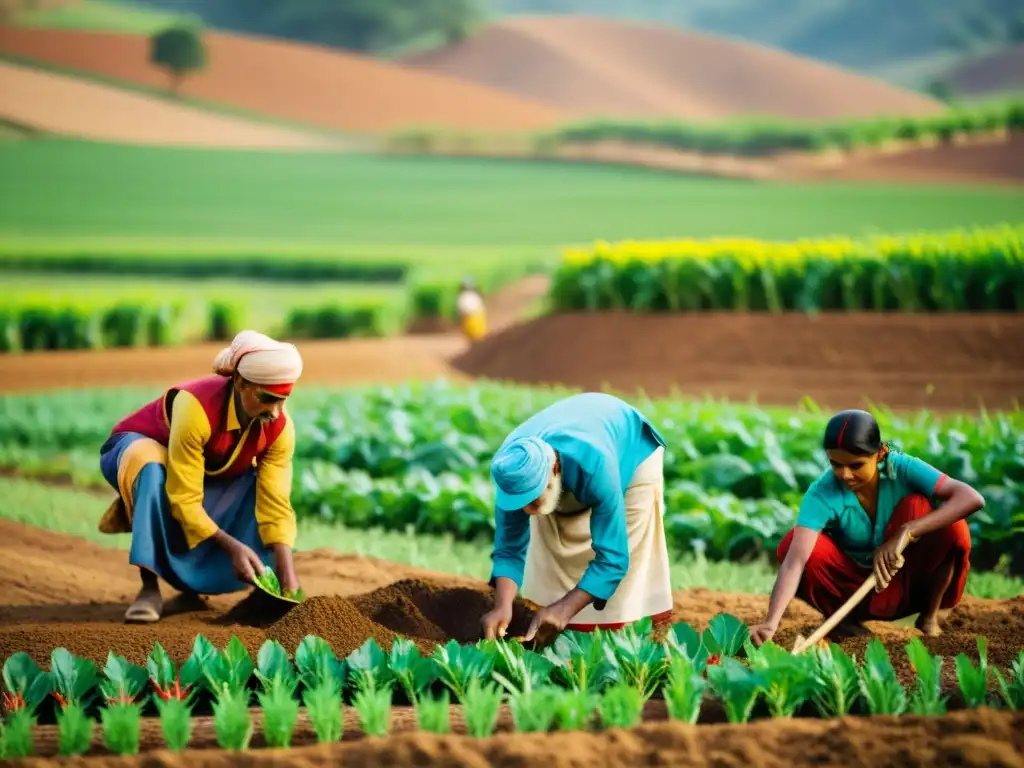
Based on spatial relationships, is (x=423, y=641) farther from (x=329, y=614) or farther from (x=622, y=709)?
(x=622, y=709)

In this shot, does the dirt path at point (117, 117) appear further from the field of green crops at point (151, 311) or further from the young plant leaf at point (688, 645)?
the young plant leaf at point (688, 645)

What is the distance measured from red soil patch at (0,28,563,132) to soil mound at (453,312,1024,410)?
322 inches

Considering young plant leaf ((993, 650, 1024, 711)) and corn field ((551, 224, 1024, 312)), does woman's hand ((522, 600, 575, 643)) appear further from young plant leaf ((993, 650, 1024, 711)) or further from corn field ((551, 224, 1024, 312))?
corn field ((551, 224, 1024, 312))

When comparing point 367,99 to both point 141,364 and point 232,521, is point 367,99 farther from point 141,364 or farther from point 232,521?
point 232,521

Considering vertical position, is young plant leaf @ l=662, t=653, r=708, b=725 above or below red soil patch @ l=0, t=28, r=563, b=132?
below

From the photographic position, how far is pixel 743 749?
317 centimetres

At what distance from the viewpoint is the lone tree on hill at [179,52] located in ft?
59.8

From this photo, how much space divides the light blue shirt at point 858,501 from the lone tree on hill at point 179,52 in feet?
50.0

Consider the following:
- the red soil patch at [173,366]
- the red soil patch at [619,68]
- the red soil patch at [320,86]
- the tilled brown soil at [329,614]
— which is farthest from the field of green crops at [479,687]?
the red soil patch at [619,68]

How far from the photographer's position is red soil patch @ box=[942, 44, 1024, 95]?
16.6 m

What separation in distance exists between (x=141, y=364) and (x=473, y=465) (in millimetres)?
6514

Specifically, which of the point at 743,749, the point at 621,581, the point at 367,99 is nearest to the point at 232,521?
the point at 621,581

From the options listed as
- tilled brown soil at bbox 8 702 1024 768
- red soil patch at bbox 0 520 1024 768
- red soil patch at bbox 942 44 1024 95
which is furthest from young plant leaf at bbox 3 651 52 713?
red soil patch at bbox 942 44 1024 95

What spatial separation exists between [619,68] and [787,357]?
1179 centimetres
